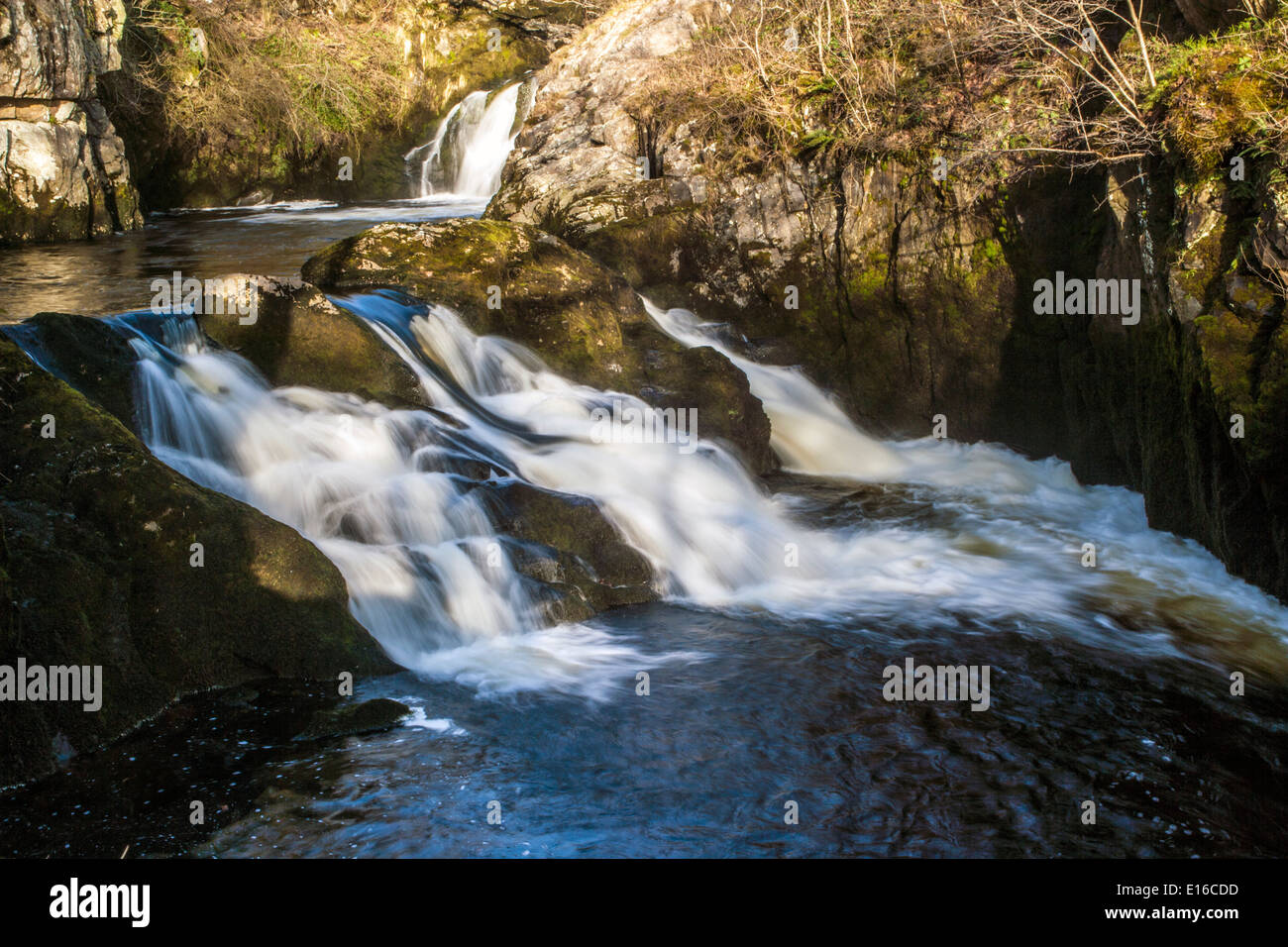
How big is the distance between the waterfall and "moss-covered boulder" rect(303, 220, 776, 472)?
8347 millimetres

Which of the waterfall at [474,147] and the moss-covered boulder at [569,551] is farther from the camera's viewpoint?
the waterfall at [474,147]

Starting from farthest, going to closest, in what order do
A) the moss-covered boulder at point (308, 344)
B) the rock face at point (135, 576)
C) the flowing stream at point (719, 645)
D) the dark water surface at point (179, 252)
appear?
the dark water surface at point (179, 252) → the moss-covered boulder at point (308, 344) → the rock face at point (135, 576) → the flowing stream at point (719, 645)

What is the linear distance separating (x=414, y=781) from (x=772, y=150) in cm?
867

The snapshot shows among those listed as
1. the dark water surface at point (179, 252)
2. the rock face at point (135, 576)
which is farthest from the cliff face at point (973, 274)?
the rock face at point (135, 576)

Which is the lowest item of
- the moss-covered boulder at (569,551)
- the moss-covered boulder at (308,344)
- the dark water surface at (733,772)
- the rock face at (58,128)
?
the dark water surface at (733,772)

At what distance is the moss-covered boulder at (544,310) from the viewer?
381 inches

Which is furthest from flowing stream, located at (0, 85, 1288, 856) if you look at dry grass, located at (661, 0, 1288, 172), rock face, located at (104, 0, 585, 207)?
rock face, located at (104, 0, 585, 207)

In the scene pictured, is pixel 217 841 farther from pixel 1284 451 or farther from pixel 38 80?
pixel 38 80

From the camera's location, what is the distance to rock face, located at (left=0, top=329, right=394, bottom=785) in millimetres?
5020

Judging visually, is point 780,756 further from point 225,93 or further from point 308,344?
point 225,93

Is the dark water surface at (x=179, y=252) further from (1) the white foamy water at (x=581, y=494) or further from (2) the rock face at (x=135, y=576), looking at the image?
(2) the rock face at (x=135, y=576)

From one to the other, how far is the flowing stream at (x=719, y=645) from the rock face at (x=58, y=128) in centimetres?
734

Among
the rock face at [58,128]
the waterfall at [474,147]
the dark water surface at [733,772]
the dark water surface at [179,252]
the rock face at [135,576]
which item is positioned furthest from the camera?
the waterfall at [474,147]

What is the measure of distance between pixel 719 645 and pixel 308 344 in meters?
4.14
